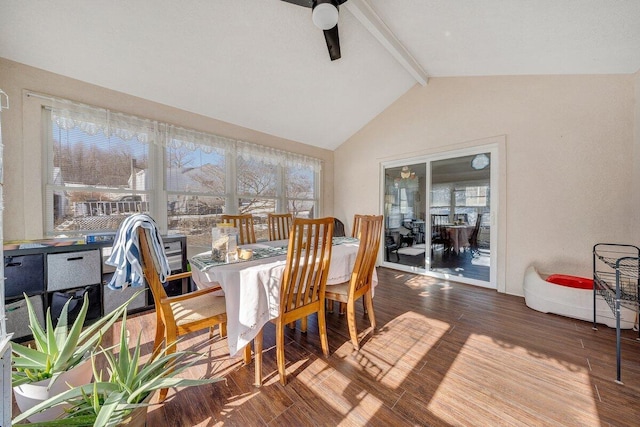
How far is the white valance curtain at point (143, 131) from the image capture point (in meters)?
2.40

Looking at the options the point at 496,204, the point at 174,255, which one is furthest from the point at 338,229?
the point at 174,255

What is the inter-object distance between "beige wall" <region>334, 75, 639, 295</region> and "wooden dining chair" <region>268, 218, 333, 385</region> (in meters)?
2.69

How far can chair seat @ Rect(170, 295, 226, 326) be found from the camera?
1531mm

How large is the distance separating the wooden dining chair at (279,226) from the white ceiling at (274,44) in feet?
5.32

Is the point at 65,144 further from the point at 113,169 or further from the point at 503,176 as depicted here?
the point at 503,176

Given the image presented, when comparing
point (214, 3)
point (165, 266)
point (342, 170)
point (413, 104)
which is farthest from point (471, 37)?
point (165, 266)

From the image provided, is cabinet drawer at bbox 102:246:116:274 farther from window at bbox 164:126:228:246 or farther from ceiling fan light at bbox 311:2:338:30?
ceiling fan light at bbox 311:2:338:30

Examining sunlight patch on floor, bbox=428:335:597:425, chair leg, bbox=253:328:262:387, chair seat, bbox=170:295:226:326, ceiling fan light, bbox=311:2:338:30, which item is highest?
ceiling fan light, bbox=311:2:338:30

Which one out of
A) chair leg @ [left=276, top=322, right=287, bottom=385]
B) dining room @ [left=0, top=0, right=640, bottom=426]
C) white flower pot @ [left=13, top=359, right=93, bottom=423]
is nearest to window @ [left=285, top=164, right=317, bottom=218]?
dining room @ [left=0, top=0, right=640, bottom=426]

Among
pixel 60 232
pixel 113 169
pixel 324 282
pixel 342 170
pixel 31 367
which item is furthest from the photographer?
pixel 342 170

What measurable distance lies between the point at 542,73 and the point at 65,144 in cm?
523

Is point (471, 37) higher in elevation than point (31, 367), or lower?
higher

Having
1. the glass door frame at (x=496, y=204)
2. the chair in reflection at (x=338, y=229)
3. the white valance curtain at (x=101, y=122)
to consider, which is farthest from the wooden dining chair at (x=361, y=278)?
the white valance curtain at (x=101, y=122)

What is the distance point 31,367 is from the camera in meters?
1.09
